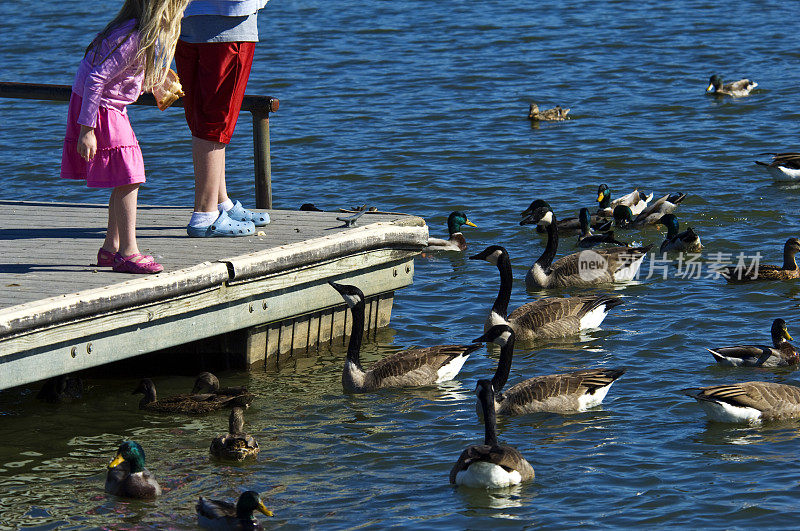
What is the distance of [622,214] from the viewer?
19406 millimetres

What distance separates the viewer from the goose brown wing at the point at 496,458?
33.2 ft

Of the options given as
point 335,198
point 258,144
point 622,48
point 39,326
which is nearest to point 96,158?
point 39,326

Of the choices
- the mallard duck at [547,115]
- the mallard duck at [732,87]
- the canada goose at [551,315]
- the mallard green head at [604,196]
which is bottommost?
the canada goose at [551,315]

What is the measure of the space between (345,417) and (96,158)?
132 inches

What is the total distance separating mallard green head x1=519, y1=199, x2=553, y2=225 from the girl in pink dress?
26.3 feet

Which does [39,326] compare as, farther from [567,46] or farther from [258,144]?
[567,46]

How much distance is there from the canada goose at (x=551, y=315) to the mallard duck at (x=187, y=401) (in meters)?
3.54

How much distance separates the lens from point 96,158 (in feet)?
36.3

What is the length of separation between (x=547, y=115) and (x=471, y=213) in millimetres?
6101

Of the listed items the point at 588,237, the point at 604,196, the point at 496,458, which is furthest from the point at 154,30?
the point at 604,196

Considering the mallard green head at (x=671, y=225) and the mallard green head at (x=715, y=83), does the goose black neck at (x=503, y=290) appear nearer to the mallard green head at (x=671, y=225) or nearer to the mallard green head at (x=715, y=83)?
the mallard green head at (x=671, y=225)

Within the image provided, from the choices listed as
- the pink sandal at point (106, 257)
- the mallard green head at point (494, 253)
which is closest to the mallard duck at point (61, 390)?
the pink sandal at point (106, 257)

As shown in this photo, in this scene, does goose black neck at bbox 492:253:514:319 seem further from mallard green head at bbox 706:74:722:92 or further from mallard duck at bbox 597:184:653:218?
mallard green head at bbox 706:74:722:92

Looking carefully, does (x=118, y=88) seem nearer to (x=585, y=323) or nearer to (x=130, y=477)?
(x=130, y=477)
